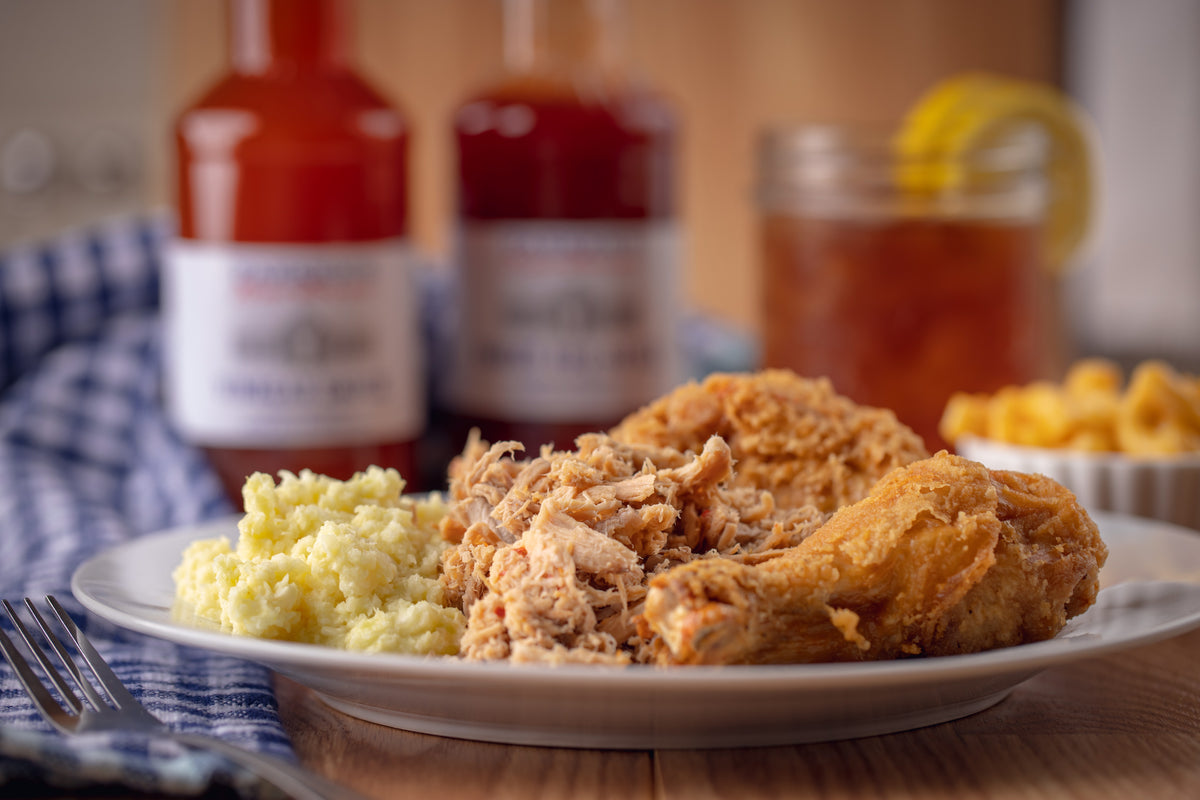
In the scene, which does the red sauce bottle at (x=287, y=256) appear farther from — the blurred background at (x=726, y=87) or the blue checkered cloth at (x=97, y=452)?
the blurred background at (x=726, y=87)

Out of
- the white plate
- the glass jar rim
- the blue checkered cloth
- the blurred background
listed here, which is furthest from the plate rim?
the blurred background

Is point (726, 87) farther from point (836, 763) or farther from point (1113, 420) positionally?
point (836, 763)

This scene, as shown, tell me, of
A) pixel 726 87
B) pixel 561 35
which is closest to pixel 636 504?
pixel 561 35

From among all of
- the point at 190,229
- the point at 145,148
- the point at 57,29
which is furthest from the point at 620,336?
the point at 57,29

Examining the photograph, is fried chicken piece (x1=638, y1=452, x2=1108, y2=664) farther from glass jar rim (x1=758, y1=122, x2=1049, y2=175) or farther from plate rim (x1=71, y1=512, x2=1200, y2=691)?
glass jar rim (x1=758, y1=122, x2=1049, y2=175)

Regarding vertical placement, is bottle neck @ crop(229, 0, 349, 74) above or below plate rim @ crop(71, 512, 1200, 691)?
above

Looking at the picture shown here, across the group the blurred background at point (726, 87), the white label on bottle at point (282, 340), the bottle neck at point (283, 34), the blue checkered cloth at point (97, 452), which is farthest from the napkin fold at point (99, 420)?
the blurred background at point (726, 87)
